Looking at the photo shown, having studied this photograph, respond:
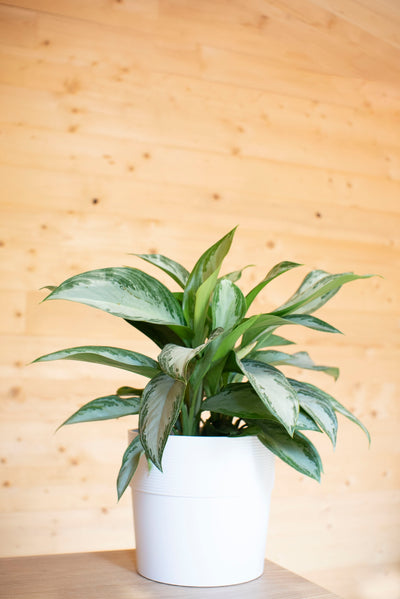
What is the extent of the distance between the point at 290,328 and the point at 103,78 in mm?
996

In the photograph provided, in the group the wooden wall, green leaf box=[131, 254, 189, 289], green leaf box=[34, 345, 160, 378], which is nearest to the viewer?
green leaf box=[34, 345, 160, 378]

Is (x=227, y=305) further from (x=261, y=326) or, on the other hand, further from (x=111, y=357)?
(x=111, y=357)

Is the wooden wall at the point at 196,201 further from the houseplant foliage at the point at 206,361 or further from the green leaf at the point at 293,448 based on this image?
the green leaf at the point at 293,448

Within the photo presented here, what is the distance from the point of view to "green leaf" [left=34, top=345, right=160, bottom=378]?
809mm

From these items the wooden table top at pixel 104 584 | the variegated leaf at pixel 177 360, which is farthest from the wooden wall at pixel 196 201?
the variegated leaf at pixel 177 360

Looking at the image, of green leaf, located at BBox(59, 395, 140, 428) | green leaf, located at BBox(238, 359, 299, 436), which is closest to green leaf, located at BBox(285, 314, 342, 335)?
green leaf, located at BBox(238, 359, 299, 436)

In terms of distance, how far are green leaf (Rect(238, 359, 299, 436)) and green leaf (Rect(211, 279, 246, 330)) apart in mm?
84

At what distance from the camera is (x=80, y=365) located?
1.88m

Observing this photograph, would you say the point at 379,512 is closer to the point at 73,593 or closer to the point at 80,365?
the point at 80,365

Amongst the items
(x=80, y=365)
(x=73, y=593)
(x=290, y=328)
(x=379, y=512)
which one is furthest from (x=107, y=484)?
(x=73, y=593)

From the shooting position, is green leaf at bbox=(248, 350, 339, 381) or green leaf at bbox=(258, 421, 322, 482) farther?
green leaf at bbox=(248, 350, 339, 381)

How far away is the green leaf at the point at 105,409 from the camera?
2.81 feet

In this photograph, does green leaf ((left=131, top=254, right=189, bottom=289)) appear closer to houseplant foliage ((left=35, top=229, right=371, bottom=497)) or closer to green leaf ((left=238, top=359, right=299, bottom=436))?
houseplant foliage ((left=35, top=229, right=371, bottom=497))

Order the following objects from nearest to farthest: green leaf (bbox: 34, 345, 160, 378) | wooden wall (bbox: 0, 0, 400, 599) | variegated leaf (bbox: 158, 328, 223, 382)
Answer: variegated leaf (bbox: 158, 328, 223, 382) → green leaf (bbox: 34, 345, 160, 378) → wooden wall (bbox: 0, 0, 400, 599)
